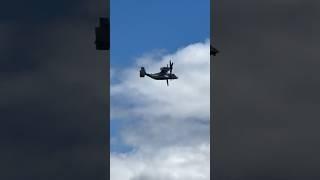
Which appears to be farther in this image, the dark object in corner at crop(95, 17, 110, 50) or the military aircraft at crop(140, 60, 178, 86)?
the military aircraft at crop(140, 60, 178, 86)

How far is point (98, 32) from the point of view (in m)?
89.6

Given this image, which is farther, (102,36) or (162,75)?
(162,75)

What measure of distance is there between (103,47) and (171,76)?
77.0m

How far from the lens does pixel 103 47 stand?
87.1 meters

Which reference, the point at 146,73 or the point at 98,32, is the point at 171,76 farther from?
the point at 98,32

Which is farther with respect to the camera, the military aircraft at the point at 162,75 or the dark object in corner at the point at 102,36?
the military aircraft at the point at 162,75

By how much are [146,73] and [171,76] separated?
665 centimetres
